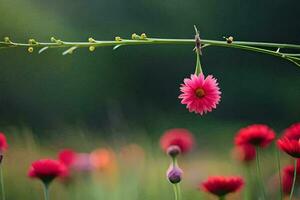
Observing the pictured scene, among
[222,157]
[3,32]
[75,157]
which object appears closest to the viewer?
[75,157]

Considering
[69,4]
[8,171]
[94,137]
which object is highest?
[69,4]

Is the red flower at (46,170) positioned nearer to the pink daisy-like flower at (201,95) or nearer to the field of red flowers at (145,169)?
the field of red flowers at (145,169)

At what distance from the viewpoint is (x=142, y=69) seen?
3.97 metres

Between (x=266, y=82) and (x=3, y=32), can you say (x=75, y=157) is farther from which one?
(x=266, y=82)

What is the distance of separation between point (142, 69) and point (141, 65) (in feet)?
0.12

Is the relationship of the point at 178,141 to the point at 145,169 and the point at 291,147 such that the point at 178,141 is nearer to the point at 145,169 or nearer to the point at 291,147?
the point at 145,169

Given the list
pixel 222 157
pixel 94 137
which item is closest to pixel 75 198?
pixel 222 157

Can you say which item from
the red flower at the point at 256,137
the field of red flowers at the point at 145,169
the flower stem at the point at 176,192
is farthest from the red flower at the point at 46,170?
the red flower at the point at 256,137

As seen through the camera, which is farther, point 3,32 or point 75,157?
point 3,32

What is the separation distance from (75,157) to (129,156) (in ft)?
0.88

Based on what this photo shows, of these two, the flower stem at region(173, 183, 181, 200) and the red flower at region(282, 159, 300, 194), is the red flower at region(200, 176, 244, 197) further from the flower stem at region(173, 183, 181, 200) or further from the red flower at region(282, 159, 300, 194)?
the red flower at region(282, 159, 300, 194)

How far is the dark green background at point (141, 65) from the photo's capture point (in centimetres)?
347

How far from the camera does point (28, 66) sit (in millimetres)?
→ 3469

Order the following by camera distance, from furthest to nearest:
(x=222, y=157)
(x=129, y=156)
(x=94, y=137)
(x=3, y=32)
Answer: (x=3, y=32)
(x=94, y=137)
(x=222, y=157)
(x=129, y=156)
